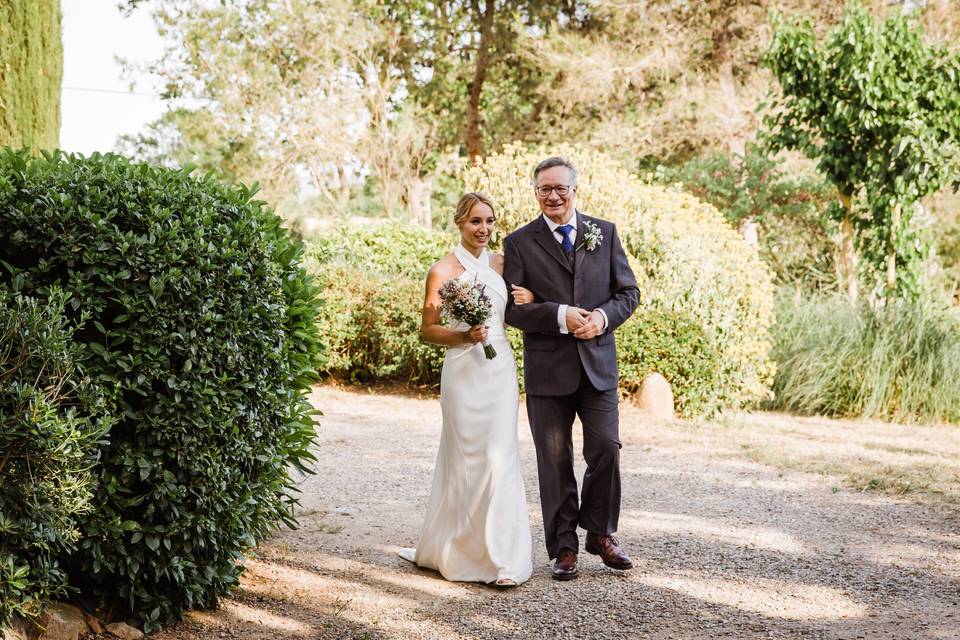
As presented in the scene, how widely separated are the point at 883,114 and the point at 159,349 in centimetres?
1172

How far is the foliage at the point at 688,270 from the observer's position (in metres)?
11.2

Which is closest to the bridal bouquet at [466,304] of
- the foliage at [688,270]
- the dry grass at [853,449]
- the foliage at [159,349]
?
the foliage at [159,349]

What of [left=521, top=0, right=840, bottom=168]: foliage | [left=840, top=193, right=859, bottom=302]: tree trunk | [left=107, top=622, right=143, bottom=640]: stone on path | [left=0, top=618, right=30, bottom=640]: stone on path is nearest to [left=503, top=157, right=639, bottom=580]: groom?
[left=107, top=622, right=143, bottom=640]: stone on path

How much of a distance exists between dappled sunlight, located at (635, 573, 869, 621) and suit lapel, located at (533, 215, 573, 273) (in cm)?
177

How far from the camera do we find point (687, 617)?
4.57 metres

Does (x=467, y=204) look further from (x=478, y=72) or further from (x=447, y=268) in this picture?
(x=478, y=72)

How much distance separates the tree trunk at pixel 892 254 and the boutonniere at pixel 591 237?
9271mm

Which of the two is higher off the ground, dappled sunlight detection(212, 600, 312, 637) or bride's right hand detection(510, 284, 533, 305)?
bride's right hand detection(510, 284, 533, 305)

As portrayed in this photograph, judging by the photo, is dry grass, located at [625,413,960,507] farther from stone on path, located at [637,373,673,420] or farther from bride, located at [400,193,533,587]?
bride, located at [400,193,533,587]

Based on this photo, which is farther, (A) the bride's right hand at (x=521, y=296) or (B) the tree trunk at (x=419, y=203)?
(B) the tree trunk at (x=419, y=203)

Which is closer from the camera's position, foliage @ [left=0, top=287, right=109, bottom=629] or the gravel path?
foliage @ [left=0, top=287, right=109, bottom=629]

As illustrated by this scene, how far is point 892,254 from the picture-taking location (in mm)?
13211

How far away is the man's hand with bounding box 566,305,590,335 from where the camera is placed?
4980 mm

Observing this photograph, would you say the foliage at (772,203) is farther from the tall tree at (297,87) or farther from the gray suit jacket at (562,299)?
the gray suit jacket at (562,299)
